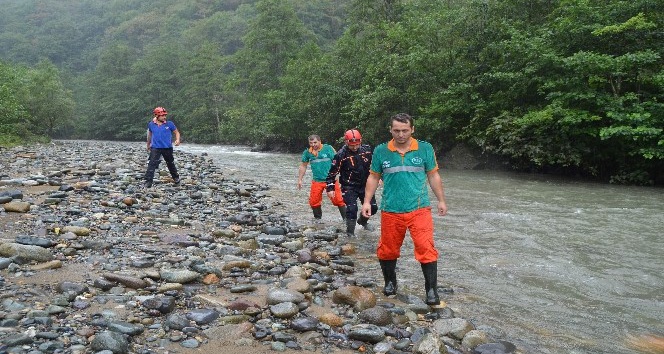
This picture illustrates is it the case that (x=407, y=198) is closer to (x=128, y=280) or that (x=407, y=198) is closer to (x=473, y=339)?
(x=473, y=339)

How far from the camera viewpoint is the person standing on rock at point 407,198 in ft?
16.6

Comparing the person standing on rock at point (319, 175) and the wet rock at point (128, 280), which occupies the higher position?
the person standing on rock at point (319, 175)

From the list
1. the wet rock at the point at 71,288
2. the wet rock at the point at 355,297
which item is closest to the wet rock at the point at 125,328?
the wet rock at the point at 71,288

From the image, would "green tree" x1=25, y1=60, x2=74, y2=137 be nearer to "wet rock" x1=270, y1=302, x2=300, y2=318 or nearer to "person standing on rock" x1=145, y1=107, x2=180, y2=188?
"person standing on rock" x1=145, y1=107, x2=180, y2=188

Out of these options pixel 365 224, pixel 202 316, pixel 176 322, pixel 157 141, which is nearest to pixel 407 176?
pixel 202 316

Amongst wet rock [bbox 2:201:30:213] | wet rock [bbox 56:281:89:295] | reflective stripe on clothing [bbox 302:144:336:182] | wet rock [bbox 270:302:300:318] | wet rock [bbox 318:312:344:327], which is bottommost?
wet rock [bbox 318:312:344:327]

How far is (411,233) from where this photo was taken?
5156 millimetres

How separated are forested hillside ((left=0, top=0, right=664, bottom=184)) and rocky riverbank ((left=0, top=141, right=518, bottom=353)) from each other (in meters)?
13.2

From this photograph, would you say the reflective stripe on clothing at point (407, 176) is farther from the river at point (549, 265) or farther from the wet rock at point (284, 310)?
the wet rock at point (284, 310)

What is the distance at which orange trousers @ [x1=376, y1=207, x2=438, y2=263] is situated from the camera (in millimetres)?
5004

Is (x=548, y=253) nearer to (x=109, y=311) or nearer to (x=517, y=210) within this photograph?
(x=517, y=210)

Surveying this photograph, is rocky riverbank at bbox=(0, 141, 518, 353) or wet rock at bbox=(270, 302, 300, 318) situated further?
wet rock at bbox=(270, 302, 300, 318)

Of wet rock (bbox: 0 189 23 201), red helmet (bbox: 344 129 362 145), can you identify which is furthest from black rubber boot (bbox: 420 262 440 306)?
wet rock (bbox: 0 189 23 201)

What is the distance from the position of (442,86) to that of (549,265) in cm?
1983
